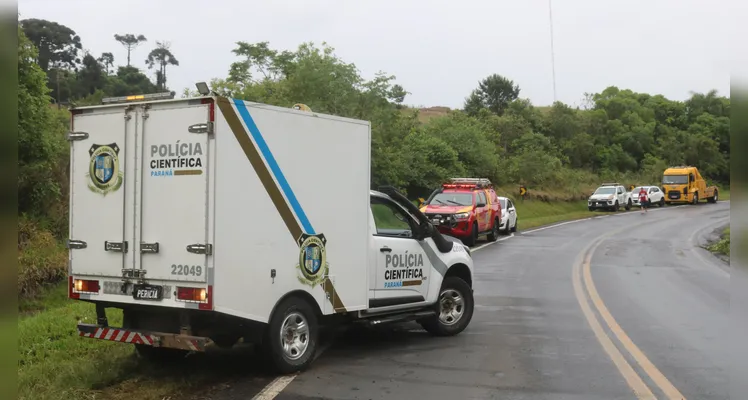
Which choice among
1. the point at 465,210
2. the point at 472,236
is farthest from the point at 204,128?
the point at 472,236

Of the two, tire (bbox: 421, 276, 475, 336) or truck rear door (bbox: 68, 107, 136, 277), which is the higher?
truck rear door (bbox: 68, 107, 136, 277)

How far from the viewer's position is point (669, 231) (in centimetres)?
3092

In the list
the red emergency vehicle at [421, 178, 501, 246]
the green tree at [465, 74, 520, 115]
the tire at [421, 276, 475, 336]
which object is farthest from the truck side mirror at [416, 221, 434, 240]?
the green tree at [465, 74, 520, 115]

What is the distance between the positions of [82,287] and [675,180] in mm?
51991

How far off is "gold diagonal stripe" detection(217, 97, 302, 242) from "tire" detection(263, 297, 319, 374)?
75 centimetres

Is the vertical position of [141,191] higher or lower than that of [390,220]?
higher

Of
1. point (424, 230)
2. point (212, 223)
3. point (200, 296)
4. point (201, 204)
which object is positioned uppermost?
point (201, 204)

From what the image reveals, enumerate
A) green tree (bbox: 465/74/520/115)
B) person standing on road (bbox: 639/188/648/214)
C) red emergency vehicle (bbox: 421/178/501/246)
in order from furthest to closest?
green tree (bbox: 465/74/520/115), person standing on road (bbox: 639/188/648/214), red emergency vehicle (bbox: 421/178/501/246)

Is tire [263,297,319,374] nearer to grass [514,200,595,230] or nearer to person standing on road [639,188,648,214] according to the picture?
grass [514,200,595,230]

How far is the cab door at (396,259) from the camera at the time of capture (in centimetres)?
838

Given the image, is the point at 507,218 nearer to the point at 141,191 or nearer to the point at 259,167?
the point at 259,167

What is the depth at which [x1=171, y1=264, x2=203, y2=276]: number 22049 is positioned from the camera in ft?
20.7

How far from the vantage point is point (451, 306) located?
9477mm

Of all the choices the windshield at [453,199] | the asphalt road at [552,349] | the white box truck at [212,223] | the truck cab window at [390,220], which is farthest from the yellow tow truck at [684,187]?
the white box truck at [212,223]
